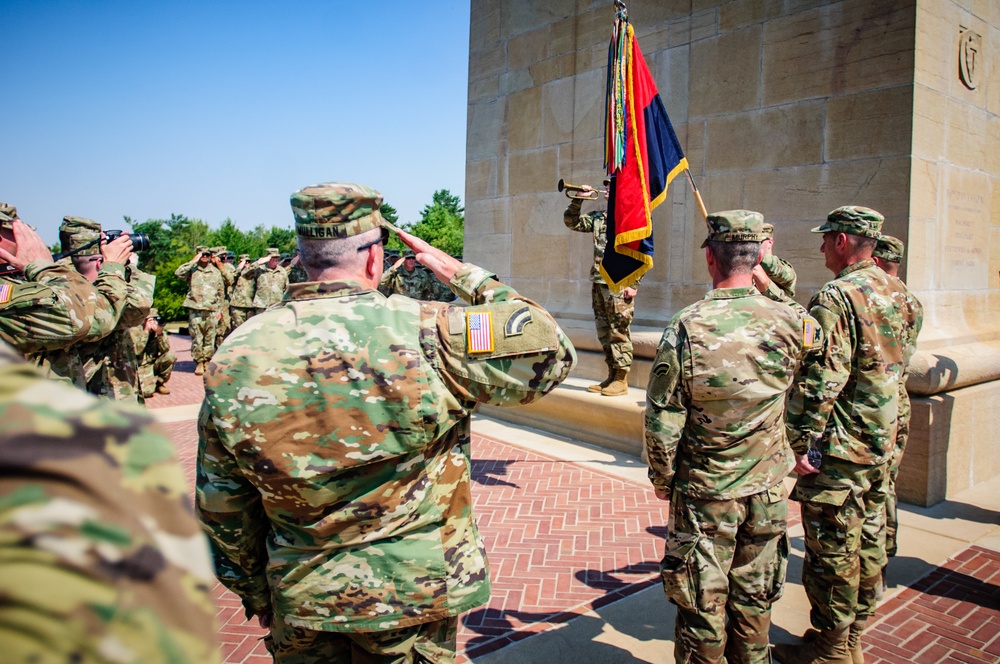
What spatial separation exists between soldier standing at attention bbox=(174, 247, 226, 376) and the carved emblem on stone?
44.5 ft

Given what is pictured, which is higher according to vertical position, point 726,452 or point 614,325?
point 614,325

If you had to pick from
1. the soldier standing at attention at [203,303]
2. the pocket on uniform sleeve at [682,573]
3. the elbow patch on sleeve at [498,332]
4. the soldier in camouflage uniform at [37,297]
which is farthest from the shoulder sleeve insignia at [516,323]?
the soldier standing at attention at [203,303]

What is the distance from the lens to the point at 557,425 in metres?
8.81

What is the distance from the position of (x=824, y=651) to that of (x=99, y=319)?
15.7 feet

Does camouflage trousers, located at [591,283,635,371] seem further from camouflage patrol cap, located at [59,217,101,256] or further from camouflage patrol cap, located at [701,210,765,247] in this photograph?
camouflage patrol cap, located at [59,217,101,256]

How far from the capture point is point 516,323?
7.07 ft

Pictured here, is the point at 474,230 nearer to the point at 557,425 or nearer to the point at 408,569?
the point at 557,425

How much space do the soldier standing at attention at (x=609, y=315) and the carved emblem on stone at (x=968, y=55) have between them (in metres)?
3.79

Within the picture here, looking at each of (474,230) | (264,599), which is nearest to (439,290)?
(474,230)

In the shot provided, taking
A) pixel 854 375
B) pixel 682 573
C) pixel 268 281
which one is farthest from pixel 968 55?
pixel 268 281

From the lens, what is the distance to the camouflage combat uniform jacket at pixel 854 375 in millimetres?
3787

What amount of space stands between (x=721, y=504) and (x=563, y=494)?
11.4 ft

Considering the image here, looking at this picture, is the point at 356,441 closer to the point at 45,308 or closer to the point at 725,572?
the point at 725,572

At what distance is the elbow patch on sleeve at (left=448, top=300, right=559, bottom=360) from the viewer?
2.13 meters
